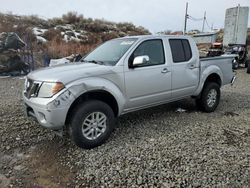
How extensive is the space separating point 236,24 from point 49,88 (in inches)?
605

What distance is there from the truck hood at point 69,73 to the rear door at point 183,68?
1.66 metres

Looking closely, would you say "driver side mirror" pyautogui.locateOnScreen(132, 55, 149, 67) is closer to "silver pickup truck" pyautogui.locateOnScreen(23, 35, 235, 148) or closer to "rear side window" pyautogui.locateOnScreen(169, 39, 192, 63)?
"silver pickup truck" pyautogui.locateOnScreen(23, 35, 235, 148)

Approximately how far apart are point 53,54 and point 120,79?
11.3m

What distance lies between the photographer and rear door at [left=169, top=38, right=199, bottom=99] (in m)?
5.39

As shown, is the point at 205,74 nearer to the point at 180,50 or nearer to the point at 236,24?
the point at 180,50

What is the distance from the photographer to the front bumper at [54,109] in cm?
374

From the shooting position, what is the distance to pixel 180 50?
5582mm

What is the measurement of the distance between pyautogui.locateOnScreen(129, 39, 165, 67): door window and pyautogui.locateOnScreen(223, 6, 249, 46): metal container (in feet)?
42.5

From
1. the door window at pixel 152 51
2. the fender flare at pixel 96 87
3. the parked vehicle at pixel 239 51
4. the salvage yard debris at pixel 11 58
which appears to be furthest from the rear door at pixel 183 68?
the parked vehicle at pixel 239 51

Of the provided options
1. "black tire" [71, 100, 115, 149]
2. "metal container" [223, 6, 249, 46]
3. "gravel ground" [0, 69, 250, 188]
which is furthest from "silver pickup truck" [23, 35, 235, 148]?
"metal container" [223, 6, 249, 46]

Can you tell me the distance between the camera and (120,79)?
445 centimetres

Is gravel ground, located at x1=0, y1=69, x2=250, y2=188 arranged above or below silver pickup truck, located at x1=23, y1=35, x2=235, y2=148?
below

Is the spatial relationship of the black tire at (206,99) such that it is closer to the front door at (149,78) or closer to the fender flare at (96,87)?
the front door at (149,78)

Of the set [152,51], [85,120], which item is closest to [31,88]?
[85,120]
